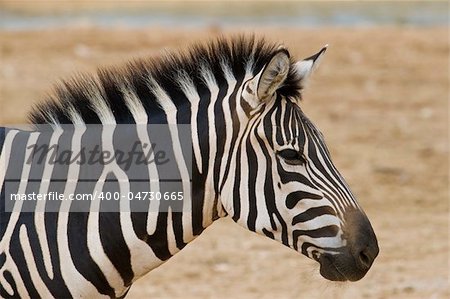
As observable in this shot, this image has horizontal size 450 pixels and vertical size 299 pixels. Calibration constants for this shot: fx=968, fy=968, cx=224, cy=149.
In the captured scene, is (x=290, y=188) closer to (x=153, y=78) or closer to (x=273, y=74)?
(x=273, y=74)

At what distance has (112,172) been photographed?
412cm

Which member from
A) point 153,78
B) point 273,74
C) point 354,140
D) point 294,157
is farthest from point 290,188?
point 354,140

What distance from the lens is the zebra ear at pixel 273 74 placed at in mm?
3854

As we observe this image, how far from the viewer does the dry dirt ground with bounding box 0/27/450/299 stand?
7555mm

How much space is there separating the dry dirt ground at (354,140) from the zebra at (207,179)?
341 mm

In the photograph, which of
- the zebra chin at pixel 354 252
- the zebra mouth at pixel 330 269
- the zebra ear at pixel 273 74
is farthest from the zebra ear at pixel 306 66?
the zebra mouth at pixel 330 269

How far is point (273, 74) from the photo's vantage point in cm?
390

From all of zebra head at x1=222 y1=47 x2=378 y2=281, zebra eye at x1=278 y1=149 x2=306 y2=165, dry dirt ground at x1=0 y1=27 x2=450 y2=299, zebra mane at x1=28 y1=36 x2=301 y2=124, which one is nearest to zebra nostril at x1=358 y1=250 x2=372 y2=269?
zebra head at x1=222 y1=47 x2=378 y2=281

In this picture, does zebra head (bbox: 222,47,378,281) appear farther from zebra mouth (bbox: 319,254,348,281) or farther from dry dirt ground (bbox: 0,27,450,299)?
dry dirt ground (bbox: 0,27,450,299)

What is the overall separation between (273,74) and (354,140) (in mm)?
8991

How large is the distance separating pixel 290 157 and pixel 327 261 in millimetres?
452

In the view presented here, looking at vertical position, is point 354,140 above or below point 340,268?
above

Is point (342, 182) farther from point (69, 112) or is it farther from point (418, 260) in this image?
point (418, 260)

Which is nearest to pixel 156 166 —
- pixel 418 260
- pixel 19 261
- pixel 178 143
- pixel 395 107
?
pixel 178 143
